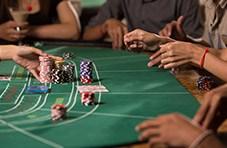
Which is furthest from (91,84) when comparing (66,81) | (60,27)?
(60,27)

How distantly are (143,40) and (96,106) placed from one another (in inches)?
27.4

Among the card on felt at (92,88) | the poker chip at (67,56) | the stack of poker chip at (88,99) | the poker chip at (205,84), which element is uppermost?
the poker chip at (67,56)

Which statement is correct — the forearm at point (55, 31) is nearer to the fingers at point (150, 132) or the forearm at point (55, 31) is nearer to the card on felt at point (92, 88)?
the card on felt at point (92, 88)

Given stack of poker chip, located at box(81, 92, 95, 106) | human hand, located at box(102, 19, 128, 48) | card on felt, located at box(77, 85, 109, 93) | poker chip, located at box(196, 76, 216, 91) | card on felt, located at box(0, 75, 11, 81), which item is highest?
human hand, located at box(102, 19, 128, 48)

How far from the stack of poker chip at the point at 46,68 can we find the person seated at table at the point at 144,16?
3.43ft

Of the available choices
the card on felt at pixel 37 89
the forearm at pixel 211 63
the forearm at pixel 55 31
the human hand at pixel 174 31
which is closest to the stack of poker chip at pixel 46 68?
the card on felt at pixel 37 89

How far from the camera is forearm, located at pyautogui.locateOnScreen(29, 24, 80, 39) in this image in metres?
3.32

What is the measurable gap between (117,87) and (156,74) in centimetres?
30

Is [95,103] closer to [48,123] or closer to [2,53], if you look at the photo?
[48,123]

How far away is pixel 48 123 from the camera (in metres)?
1.59

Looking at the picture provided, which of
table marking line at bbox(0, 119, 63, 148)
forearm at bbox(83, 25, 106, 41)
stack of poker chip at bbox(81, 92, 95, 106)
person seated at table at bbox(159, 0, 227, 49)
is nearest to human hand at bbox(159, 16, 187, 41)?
person seated at table at bbox(159, 0, 227, 49)

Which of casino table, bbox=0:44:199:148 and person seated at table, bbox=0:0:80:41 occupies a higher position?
person seated at table, bbox=0:0:80:41

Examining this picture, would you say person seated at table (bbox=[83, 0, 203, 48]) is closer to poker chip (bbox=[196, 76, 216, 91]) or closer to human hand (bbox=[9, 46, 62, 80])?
human hand (bbox=[9, 46, 62, 80])

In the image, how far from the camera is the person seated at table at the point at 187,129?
1156 mm
